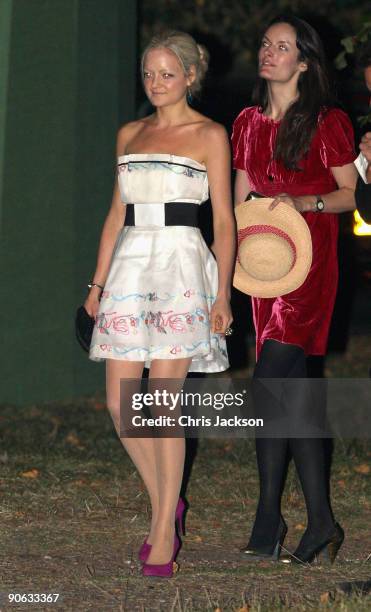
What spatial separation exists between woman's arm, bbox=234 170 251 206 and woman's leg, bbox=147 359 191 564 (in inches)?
33.5

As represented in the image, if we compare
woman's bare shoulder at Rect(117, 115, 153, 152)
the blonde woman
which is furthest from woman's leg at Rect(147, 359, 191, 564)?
woman's bare shoulder at Rect(117, 115, 153, 152)

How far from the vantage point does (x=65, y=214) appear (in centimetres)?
915

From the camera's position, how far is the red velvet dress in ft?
17.3

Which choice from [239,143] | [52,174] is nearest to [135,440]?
[239,143]

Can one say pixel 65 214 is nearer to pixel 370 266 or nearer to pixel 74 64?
pixel 74 64

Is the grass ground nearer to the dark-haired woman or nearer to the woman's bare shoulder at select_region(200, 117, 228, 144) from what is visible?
the dark-haired woman

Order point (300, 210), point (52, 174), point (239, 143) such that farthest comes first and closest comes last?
point (52, 174)
point (239, 143)
point (300, 210)

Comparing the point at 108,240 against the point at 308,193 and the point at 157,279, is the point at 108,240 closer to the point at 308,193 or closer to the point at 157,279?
the point at 157,279

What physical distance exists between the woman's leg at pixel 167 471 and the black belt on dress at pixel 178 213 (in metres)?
0.52

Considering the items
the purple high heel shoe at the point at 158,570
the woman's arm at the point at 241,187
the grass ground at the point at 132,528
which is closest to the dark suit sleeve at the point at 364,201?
the woman's arm at the point at 241,187

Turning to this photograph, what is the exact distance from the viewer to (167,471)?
498cm

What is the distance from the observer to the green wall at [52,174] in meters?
8.84

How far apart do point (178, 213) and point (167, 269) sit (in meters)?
0.23

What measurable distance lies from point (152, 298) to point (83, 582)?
42.5 inches
